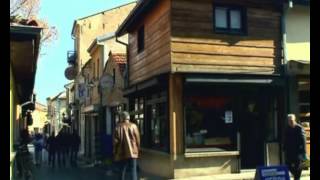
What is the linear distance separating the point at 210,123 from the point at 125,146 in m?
4.51

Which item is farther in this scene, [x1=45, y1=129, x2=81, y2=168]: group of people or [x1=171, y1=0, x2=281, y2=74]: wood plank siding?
[x1=45, y1=129, x2=81, y2=168]: group of people

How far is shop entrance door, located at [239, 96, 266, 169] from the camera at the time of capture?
15.8 metres

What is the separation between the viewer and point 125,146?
1133 cm

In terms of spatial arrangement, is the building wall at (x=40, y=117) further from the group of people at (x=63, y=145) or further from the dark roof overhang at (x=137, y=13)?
the dark roof overhang at (x=137, y=13)

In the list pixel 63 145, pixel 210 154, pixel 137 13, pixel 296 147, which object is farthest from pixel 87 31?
pixel 296 147

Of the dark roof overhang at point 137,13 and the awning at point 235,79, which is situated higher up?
the dark roof overhang at point 137,13

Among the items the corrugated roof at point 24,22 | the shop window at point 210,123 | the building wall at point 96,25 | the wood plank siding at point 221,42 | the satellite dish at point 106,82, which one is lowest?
the shop window at point 210,123

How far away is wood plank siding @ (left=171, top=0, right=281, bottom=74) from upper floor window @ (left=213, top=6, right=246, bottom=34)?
150 mm

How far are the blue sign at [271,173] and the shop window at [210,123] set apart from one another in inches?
259

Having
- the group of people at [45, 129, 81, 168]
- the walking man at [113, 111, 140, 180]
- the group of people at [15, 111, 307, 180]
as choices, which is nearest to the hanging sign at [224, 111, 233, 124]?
the group of people at [15, 111, 307, 180]

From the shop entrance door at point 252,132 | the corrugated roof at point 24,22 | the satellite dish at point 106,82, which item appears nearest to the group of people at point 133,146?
the shop entrance door at point 252,132

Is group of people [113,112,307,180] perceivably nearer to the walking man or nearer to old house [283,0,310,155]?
the walking man

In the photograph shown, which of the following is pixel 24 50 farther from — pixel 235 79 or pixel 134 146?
pixel 235 79

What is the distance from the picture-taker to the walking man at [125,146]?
1131 centimetres
